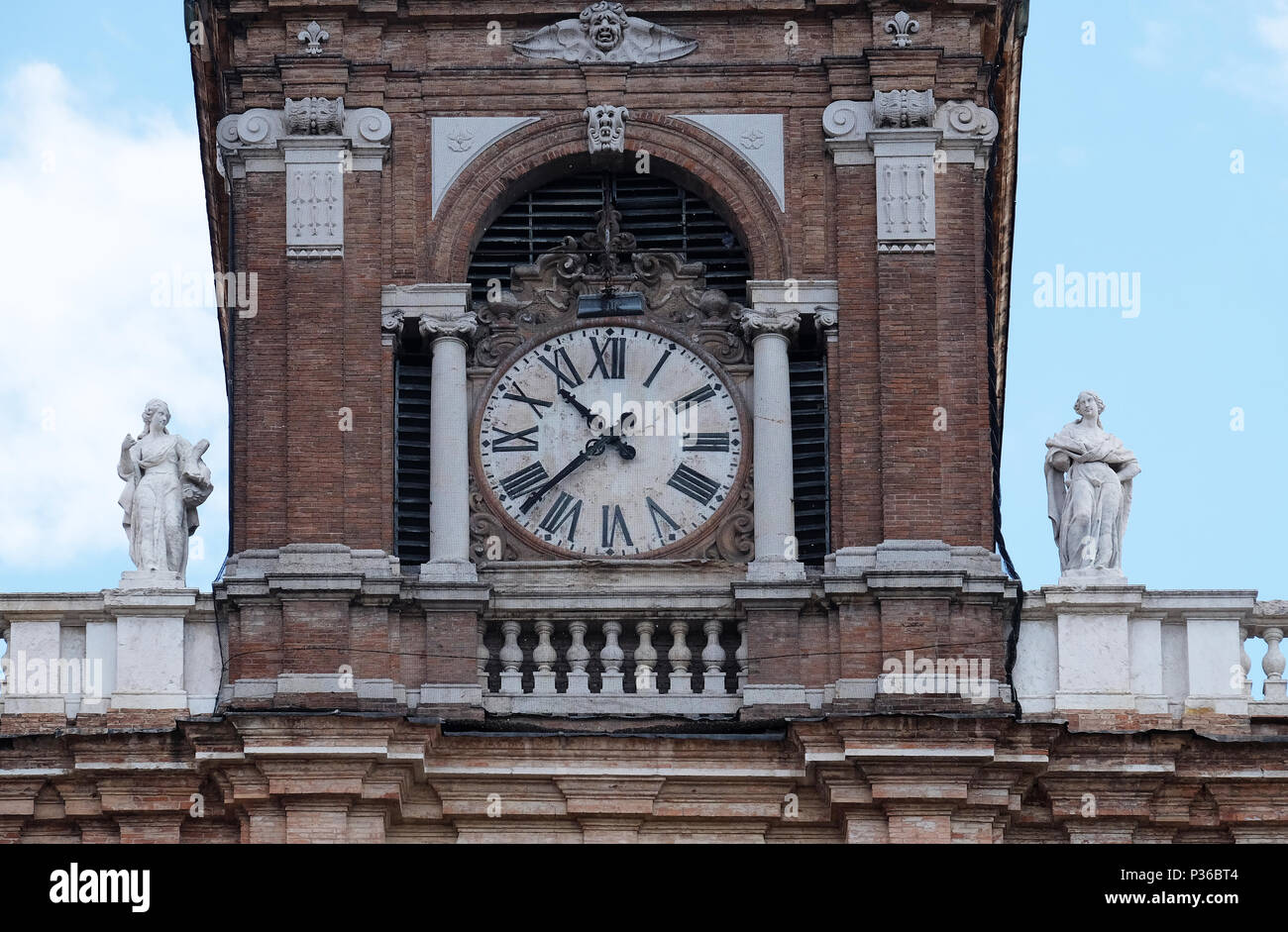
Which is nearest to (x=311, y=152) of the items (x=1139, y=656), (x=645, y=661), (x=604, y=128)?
(x=604, y=128)

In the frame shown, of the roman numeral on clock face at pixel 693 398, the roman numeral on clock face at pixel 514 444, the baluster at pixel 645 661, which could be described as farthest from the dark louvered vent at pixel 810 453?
the roman numeral on clock face at pixel 514 444

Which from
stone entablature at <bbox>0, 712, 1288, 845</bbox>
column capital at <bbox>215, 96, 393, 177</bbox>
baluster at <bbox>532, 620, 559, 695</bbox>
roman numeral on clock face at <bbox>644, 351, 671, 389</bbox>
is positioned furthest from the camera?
column capital at <bbox>215, 96, 393, 177</bbox>

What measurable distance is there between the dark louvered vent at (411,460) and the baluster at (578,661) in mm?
1314

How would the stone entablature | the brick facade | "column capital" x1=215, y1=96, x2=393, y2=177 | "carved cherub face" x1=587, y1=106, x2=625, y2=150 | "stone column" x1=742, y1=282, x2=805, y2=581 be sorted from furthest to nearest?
"carved cherub face" x1=587, y1=106, x2=625, y2=150 < "column capital" x1=215, y1=96, x2=393, y2=177 < "stone column" x1=742, y1=282, x2=805, y2=581 < the brick facade < the stone entablature

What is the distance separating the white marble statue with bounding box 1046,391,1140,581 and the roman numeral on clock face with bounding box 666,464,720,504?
236 centimetres

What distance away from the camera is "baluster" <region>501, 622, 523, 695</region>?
28422 millimetres

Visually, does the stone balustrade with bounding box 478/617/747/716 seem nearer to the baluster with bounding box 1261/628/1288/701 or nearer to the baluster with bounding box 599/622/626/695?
the baluster with bounding box 599/622/626/695

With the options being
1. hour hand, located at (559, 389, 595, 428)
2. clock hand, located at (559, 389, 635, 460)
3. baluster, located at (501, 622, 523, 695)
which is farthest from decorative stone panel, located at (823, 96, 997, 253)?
baluster, located at (501, 622, 523, 695)

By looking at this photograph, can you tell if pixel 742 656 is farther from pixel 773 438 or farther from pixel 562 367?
pixel 562 367

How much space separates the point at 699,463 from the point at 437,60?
11.7ft

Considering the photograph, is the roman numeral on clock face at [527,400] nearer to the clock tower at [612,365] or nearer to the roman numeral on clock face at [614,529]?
the clock tower at [612,365]

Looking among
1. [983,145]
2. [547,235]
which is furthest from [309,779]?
[983,145]

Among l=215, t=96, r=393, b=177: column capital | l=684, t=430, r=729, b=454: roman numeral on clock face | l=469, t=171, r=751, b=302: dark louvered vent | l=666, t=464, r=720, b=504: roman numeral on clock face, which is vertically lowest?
l=666, t=464, r=720, b=504: roman numeral on clock face
